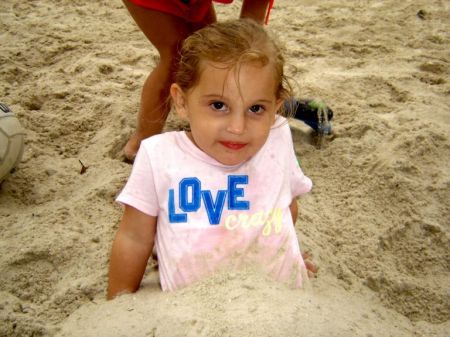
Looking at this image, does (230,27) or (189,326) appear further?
(230,27)

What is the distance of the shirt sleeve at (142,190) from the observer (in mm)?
1476

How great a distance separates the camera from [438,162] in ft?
7.40

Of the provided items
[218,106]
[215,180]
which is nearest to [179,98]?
[218,106]

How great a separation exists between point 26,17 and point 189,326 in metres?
3.47

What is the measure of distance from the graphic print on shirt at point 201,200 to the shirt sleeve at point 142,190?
0.21 ft

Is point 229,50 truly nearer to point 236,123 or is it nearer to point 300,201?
point 236,123

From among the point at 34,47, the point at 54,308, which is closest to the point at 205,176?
the point at 54,308

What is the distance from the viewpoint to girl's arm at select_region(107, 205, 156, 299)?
1520 mm

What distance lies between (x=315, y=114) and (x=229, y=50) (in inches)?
48.6

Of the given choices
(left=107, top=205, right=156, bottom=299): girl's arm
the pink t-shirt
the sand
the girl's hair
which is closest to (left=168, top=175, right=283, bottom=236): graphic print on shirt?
the pink t-shirt

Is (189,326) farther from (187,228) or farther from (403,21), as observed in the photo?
(403,21)

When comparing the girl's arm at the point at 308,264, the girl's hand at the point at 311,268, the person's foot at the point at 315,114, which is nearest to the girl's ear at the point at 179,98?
the girl's arm at the point at 308,264

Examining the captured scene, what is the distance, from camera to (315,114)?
2.52 m

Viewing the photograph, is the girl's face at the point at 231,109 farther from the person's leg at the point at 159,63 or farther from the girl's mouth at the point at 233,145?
the person's leg at the point at 159,63
